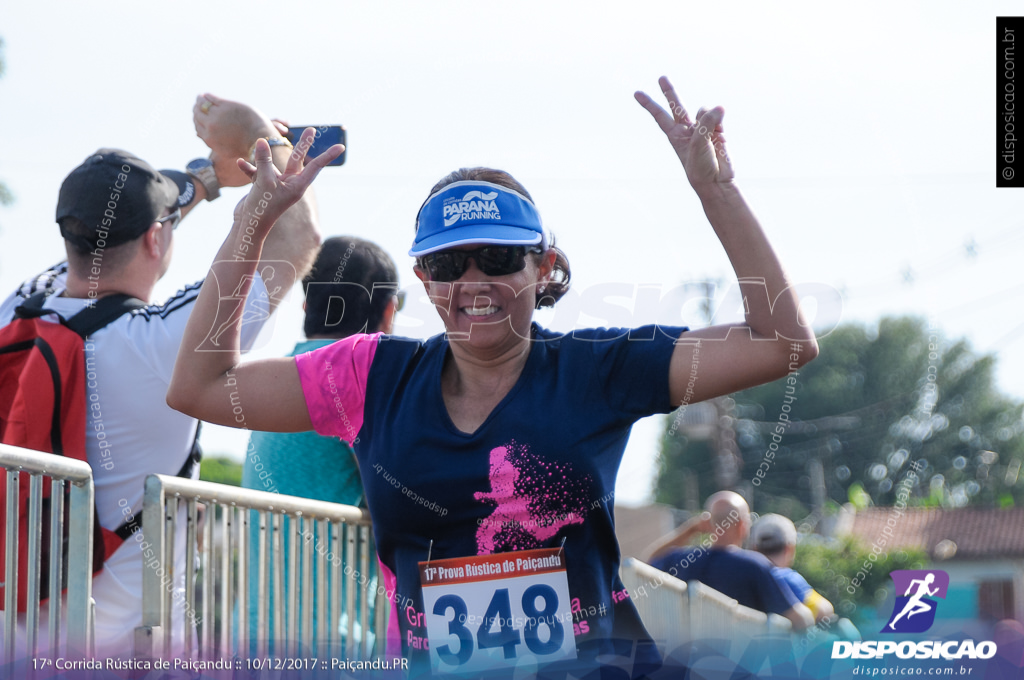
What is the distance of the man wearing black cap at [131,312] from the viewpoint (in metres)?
2.74

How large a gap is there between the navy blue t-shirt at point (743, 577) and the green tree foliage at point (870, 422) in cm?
4860

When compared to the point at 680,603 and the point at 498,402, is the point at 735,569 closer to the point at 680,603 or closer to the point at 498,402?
the point at 680,603

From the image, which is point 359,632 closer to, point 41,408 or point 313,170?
point 41,408

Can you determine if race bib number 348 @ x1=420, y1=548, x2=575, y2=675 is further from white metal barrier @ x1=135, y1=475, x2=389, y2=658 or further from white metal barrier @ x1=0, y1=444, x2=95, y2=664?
white metal barrier @ x1=0, y1=444, x2=95, y2=664

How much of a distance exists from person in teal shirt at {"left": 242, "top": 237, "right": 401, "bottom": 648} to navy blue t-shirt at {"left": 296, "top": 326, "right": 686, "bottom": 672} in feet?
3.31

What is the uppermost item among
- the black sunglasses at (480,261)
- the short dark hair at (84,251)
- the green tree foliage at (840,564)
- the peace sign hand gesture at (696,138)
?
the peace sign hand gesture at (696,138)

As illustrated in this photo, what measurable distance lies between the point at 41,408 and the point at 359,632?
50.3 inches

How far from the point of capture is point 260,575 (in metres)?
2.97

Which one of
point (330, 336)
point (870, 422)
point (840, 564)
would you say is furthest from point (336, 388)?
point (870, 422)

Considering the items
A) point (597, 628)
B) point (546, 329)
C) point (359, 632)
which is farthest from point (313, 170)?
point (359, 632)

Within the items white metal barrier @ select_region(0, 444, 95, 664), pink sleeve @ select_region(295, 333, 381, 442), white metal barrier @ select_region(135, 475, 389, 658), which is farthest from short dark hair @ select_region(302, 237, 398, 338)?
white metal barrier @ select_region(0, 444, 95, 664)

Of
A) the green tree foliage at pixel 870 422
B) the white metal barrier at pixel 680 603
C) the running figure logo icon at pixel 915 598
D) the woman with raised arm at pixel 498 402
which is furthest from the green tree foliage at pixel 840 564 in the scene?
the woman with raised arm at pixel 498 402

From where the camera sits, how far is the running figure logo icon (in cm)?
244

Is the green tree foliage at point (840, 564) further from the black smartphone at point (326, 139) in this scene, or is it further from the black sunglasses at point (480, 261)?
the black sunglasses at point (480, 261)
